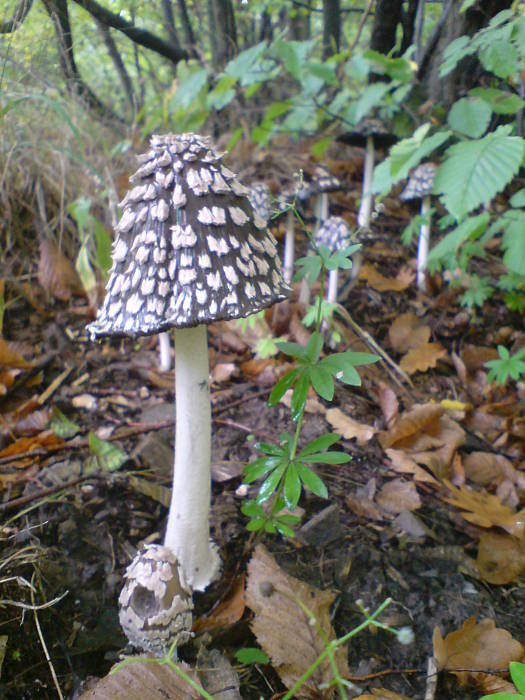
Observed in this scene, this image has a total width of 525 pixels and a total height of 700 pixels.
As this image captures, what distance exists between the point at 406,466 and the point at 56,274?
2.94m

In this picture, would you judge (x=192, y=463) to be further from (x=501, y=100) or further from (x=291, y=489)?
(x=501, y=100)

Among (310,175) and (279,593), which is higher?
(310,175)

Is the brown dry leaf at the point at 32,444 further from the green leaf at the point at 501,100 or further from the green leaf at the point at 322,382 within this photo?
the green leaf at the point at 501,100

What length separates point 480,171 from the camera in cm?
257

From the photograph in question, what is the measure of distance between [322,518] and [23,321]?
263 cm

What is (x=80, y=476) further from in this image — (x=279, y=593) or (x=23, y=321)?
(x=23, y=321)

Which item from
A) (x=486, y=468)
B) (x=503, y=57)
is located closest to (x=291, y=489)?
(x=486, y=468)

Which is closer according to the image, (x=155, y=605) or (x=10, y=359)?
(x=155, y=605)

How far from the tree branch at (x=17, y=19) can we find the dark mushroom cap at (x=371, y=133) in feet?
10.3

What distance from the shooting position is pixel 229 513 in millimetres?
2357

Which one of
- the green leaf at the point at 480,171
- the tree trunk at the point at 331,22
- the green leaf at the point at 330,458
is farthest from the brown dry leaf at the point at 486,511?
the tree trunk at the point at 331,22

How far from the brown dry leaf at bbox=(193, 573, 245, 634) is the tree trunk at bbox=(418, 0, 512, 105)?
393cm

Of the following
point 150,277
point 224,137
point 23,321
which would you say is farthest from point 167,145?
point 224,137

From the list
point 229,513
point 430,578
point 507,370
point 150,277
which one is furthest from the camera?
point 507,370
